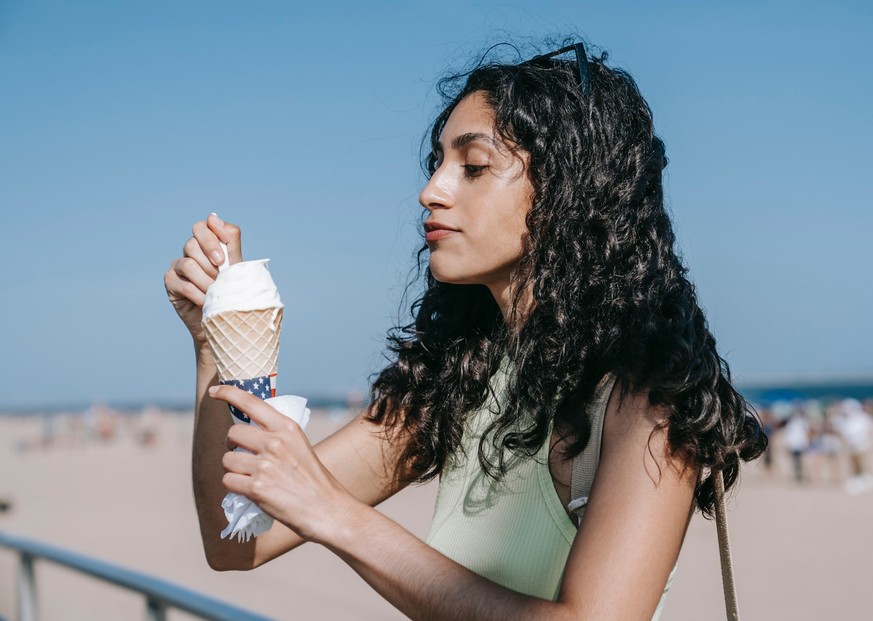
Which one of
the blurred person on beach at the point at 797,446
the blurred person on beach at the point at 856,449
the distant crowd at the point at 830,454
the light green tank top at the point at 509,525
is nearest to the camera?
the light green tank top at the point at 509,525

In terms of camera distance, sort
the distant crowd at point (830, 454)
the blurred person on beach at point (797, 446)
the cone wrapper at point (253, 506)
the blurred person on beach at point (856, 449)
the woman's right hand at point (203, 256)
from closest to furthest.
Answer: the cone wrapper at point (253, 506)
the woman's right hand at point (203, 256)
the blurred person on beach at point (856, 449)
the distant crowd at point (830, 454)
the blurred person on beach at point (797, 446)

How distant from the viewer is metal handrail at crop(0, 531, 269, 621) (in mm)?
1973

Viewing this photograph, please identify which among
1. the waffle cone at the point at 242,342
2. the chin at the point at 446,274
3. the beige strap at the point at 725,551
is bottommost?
the beige strap at the point at 725,551

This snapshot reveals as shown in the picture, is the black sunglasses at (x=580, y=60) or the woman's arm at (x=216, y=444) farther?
the black sunglasses at (x=580, y=60)

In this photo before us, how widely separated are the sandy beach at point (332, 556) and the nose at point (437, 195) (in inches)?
57.8

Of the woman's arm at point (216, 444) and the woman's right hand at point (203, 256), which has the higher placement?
the woman's right hand at point (203, 256)

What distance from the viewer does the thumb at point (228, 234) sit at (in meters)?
1.84

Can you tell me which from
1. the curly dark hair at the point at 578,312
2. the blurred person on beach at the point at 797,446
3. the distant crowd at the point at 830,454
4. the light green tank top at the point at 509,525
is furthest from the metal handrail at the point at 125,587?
the blurred person on beach at the point at 797,446

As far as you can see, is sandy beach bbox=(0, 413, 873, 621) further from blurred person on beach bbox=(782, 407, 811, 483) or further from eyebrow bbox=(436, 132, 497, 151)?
eyebrow bbox=(436, 132, 497, 151)

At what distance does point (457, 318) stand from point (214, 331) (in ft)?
2.44

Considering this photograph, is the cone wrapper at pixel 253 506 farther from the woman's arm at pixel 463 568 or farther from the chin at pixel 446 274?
the chin at pixel 446 274

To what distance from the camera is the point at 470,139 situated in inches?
74.5

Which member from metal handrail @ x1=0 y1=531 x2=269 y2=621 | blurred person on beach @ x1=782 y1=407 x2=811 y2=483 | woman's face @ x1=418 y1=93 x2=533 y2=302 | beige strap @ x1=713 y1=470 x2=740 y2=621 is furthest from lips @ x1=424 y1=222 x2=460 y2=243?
blurred person on beach @ x1=782 y1=407 x2=811 y2=483

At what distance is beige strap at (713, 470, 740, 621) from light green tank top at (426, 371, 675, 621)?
0.43 feet
